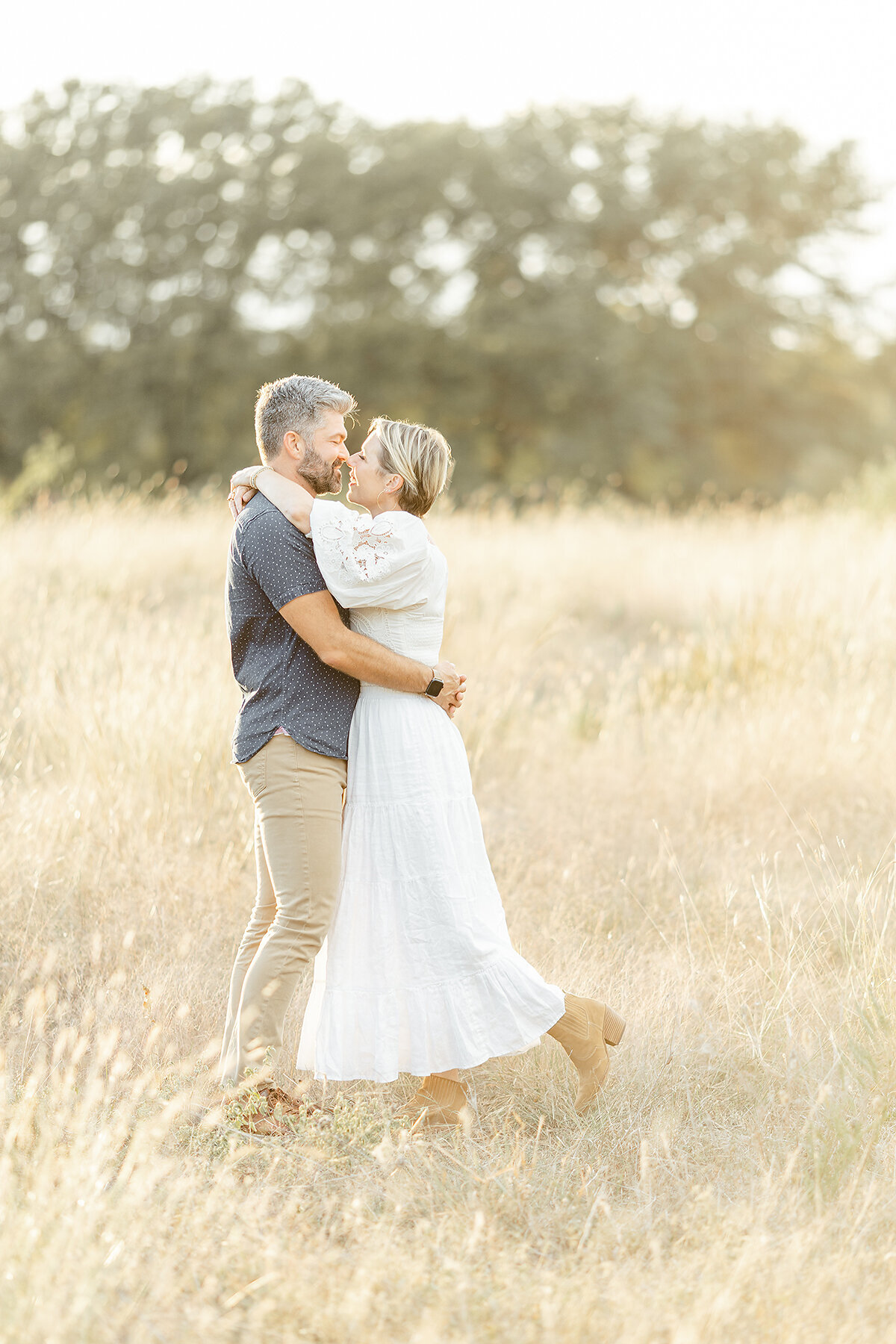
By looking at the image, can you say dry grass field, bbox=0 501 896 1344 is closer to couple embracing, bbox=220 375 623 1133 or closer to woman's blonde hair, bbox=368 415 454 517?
couple embracing, bbox=220 375 623 1133

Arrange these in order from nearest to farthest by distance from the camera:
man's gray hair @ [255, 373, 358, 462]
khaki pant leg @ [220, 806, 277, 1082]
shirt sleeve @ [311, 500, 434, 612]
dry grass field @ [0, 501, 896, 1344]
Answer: dry grass field @ [0, 501, 896, 1344] → shirt sleeve @ [311, 500, 434, 612] → man's gray hair @ [255, 373, 358, 462] → khaki pant leg @ [220, 806, 277, 1082]

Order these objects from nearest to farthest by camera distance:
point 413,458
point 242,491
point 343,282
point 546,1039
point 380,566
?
point 380,566 → point 413,458 → point 242,491 → point 546,1039 → point 343,282

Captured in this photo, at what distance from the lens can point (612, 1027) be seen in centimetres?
322

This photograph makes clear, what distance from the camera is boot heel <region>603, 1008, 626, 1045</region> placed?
3207mm

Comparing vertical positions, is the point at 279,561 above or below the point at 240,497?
below

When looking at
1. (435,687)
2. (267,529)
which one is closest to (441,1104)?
(435,687)

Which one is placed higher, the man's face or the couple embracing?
the man's face

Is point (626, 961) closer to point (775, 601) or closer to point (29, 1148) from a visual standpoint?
point (29, 1148)

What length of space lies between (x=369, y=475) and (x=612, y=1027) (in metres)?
1.65

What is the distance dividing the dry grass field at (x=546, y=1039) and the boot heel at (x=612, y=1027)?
0.20 metres

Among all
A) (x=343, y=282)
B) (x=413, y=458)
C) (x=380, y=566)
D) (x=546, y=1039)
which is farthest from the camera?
(x=343, y=282)

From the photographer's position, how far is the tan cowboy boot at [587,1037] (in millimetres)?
3131

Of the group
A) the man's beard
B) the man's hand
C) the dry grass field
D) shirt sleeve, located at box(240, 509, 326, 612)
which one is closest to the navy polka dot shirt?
shirt sleeve, located at box(240, 509, 326, 612)

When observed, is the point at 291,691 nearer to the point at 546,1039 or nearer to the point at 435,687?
the point at 435,687
